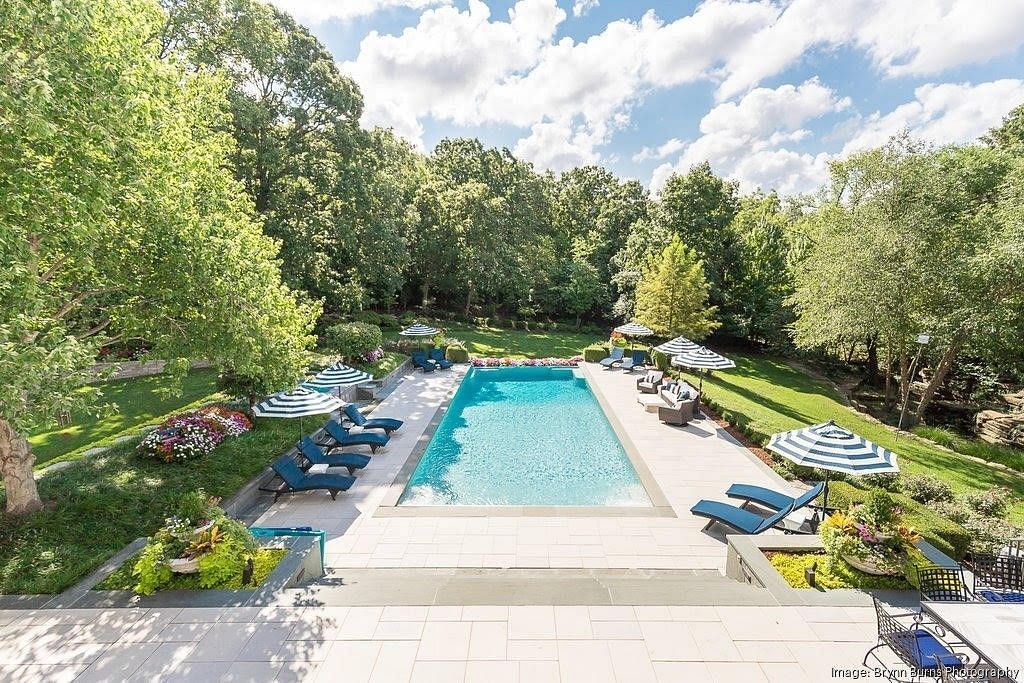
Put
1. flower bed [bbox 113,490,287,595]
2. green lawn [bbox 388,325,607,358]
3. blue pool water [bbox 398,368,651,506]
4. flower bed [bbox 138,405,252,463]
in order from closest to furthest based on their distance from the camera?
flower bed [bbox 113,490,287,595] < flower bed [bbox 138,405,252,463] < blue pool water [bbox 398,368,651,506] < green lawn [bbox 388,325,607,358]

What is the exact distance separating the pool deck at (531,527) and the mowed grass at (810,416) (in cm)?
322

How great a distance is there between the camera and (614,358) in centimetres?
2359

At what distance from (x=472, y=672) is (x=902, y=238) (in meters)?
19.1

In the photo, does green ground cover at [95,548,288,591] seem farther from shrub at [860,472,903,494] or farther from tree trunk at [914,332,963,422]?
tree trunk at [914,332,963,422]

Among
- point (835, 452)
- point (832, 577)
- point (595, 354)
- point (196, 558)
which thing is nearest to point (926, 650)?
point (832, 577)

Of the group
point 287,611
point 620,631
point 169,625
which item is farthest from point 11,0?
point 620,631

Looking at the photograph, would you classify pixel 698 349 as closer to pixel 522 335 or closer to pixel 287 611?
pixel 287 611

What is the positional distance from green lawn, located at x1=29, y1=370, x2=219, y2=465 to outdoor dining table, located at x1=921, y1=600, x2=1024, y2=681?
11.0m

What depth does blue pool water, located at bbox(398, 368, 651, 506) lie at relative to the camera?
33.7 ft

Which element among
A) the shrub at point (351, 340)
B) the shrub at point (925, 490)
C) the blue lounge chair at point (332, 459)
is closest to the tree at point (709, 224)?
the shrub at point (351, 340)

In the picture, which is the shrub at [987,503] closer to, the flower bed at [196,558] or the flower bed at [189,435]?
the flower bed at [196,558]

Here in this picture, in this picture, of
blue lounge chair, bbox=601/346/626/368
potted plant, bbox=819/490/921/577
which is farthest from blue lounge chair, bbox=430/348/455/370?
potted plant, bbox=819/490/921/577

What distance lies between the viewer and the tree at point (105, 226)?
538cm

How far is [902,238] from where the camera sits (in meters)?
16.0
